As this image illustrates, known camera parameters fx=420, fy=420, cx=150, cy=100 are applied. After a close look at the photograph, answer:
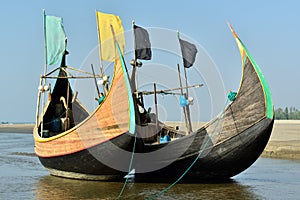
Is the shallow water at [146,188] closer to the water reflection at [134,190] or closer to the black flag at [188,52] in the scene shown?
the water reflection at [134,190]

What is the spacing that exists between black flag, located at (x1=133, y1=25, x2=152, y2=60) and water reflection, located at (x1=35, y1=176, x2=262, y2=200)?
13.6 ft

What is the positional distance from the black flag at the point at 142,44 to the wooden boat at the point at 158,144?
9.55 ft

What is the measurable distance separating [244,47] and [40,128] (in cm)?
732

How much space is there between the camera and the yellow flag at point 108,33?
42.8 ft

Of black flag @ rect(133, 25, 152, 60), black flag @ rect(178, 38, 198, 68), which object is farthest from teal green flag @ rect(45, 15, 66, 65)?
black flag @ rect(178, 38, 198, 68)

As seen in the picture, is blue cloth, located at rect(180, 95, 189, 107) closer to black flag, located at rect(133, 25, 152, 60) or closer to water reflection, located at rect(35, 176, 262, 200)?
black flag, located at rect(133, 25, 152, 60)

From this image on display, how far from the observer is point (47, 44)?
1390cm

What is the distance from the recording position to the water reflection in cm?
951

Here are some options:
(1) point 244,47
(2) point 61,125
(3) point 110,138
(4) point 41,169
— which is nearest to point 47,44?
(2) point 61,125

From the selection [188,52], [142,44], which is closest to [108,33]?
[142,44]

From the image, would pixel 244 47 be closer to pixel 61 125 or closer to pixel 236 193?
pixel 236 193

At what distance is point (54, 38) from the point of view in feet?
46.0

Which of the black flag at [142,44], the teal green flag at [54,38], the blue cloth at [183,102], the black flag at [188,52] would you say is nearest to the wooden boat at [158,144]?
the blue cloth at [183,102]

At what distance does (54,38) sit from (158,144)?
5.58 m
